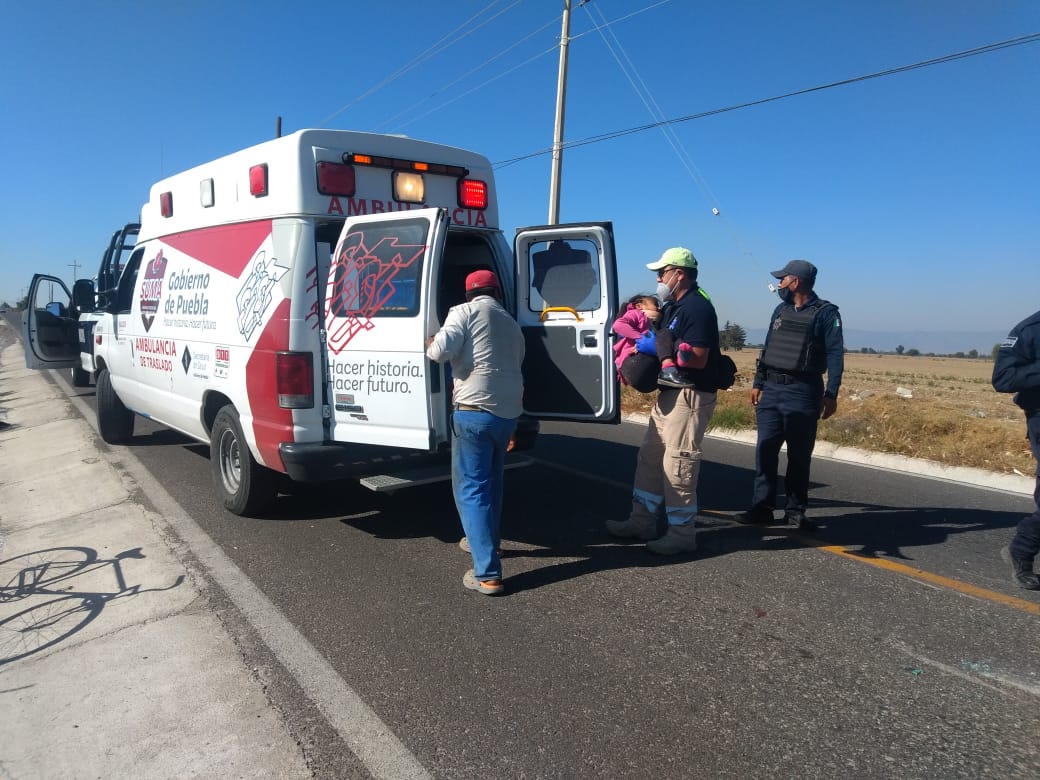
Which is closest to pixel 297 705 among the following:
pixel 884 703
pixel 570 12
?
pixel 884 703

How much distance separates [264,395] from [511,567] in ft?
6.67

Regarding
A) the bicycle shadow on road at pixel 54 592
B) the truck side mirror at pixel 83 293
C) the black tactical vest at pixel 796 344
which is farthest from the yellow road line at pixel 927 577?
the truck side mirror at pixel 83 293

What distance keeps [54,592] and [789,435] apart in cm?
493

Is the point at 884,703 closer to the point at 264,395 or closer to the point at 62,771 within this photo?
A: the point at 62,771

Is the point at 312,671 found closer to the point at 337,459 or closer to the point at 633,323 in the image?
the point at 337,459

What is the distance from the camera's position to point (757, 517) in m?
5.42

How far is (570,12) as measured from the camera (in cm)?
1722

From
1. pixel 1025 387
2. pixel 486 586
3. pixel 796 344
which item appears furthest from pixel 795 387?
pixel 486 586

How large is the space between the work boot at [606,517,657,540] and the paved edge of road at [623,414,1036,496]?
12.7ft

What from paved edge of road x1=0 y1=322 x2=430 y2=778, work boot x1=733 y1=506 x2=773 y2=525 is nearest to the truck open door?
paved edge of road x1=0 y1=322 x2=430 y2=778

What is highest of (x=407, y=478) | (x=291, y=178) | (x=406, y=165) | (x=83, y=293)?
(x=406, y=165)

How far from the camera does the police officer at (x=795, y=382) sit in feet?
16.9

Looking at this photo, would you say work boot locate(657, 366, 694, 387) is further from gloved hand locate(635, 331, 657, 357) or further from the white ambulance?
the white ambulance

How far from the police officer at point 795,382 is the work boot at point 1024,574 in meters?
1.27
